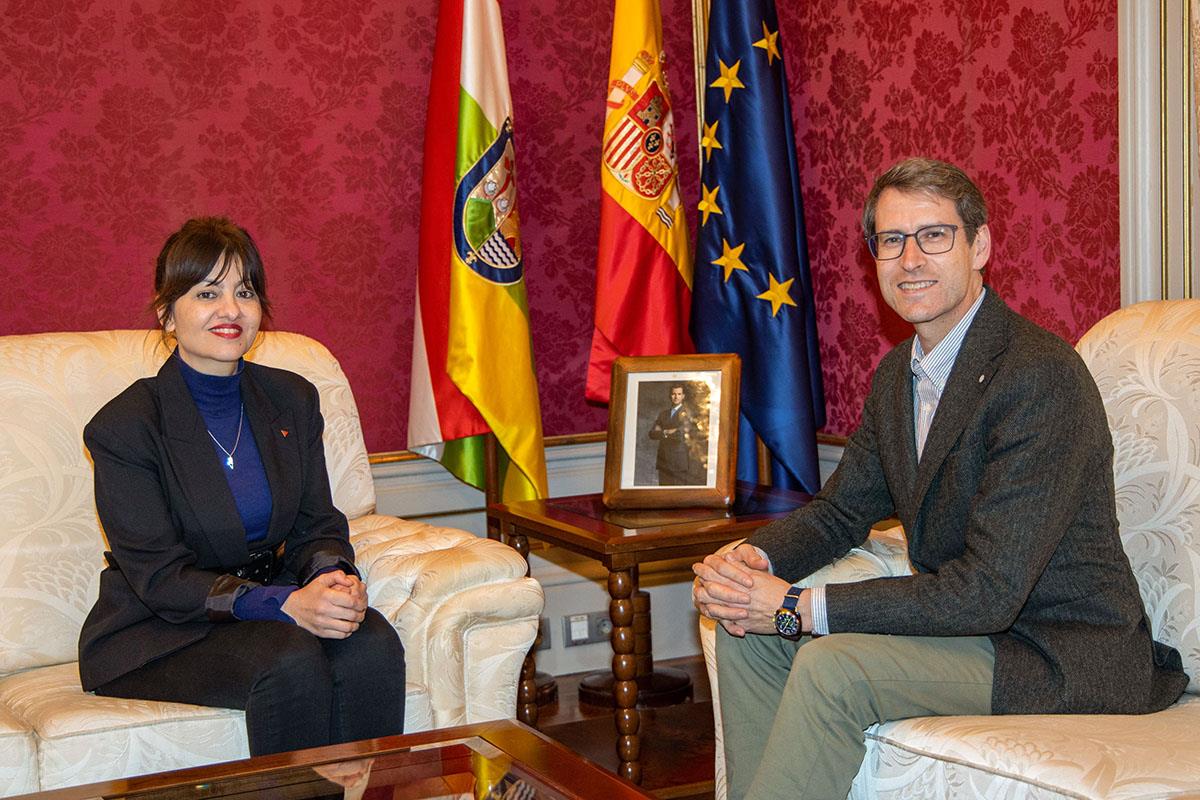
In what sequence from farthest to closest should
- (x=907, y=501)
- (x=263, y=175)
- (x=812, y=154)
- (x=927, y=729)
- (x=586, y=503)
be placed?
(x=812, y=154) < (x=263, y=175) < (x=586, y=503) < (x=907, y=501) < (x=927, y=729)

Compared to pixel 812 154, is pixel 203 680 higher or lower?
lower

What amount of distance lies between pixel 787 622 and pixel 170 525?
108cm

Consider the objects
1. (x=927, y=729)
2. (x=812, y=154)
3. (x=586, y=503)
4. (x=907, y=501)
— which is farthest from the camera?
(x=812, y=154)

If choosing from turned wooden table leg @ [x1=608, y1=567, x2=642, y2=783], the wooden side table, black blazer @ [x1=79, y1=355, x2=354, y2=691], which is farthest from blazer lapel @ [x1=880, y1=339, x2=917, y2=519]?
black blazer @ [x1=79, y1=355, x2=354, y2=691]

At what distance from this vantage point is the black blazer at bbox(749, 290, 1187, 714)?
1.80m

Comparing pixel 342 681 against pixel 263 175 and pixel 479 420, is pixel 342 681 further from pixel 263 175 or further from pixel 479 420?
pixel 263 175

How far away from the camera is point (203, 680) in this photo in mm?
2102

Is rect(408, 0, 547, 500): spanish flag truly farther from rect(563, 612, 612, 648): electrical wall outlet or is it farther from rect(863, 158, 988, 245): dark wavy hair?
rect(863, 158, 988, 245): dark wavy hair

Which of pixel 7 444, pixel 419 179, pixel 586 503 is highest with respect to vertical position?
pixel 419 179

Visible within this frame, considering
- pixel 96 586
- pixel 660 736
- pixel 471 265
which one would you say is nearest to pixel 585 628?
pixel 660 736

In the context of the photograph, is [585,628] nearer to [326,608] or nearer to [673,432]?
[673,432]

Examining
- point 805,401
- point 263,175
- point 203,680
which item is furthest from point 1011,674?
point 263,175

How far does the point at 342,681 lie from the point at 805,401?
1.56 m

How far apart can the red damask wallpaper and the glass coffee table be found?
1563mm
